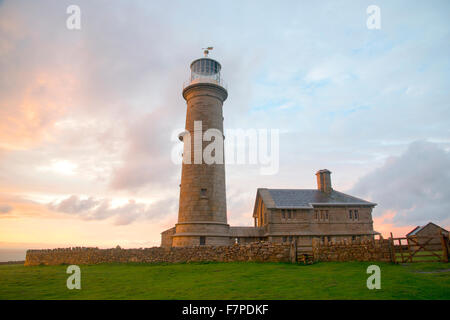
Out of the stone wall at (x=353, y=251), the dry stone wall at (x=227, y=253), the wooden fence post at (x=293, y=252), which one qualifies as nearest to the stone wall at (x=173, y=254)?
the dry stone wall at (x=227, y=253)

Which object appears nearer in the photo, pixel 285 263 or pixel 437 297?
pixel 437 297

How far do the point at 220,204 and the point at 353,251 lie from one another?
33.0 feet

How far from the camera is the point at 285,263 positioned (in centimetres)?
1692

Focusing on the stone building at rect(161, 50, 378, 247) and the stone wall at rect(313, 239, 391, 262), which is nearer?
the stone wall at rect(313, 239, 391, 262)

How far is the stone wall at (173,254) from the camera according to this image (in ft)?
58.1

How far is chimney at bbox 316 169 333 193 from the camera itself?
32.5 meters

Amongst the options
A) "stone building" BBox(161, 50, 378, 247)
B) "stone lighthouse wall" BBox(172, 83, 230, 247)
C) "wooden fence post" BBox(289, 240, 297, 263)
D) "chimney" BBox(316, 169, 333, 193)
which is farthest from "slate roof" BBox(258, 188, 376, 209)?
"wooden fence post" BBox(289, 240, 297, 263)

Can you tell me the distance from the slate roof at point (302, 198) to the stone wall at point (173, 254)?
32.8ft

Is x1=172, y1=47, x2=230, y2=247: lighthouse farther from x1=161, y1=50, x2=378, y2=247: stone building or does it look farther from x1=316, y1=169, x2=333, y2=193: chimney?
x1=316, y1=169, x2=333, y2=193: chimney

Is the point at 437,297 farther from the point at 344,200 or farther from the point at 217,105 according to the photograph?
the point at 344,200

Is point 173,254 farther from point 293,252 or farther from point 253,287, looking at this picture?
point 253,287

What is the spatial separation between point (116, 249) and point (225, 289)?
14.1m
